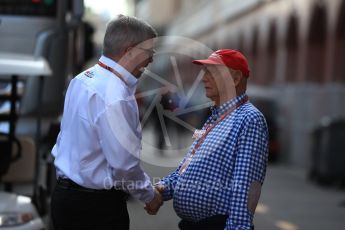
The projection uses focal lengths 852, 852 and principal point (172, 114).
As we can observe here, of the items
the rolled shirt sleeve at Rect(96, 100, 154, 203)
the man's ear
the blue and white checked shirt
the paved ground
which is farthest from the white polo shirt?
the paved ground

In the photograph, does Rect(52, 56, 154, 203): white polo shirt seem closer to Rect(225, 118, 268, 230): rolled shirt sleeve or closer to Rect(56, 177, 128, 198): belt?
Rect(56, 177, 128, 198): belt

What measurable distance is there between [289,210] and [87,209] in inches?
386

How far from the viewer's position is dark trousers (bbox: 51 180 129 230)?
4.08 meters

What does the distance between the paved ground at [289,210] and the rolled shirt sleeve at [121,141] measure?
2587 millimetres

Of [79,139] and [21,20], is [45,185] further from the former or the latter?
[79,139]

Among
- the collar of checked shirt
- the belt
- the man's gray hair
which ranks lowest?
the belt

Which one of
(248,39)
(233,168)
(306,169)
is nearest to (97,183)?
(233,168)

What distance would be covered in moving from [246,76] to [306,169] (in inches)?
789

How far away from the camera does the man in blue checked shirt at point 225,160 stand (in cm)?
403

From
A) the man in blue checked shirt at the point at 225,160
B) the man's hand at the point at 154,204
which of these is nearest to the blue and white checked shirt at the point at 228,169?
the man in blue checked shirt at the point at 225,160

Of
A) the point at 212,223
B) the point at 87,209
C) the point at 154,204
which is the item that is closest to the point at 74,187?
the point at 87,209

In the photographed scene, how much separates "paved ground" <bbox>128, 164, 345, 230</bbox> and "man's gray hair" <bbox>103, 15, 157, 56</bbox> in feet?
8.70

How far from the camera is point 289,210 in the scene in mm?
13555

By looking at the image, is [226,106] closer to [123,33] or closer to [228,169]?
[228,169]
